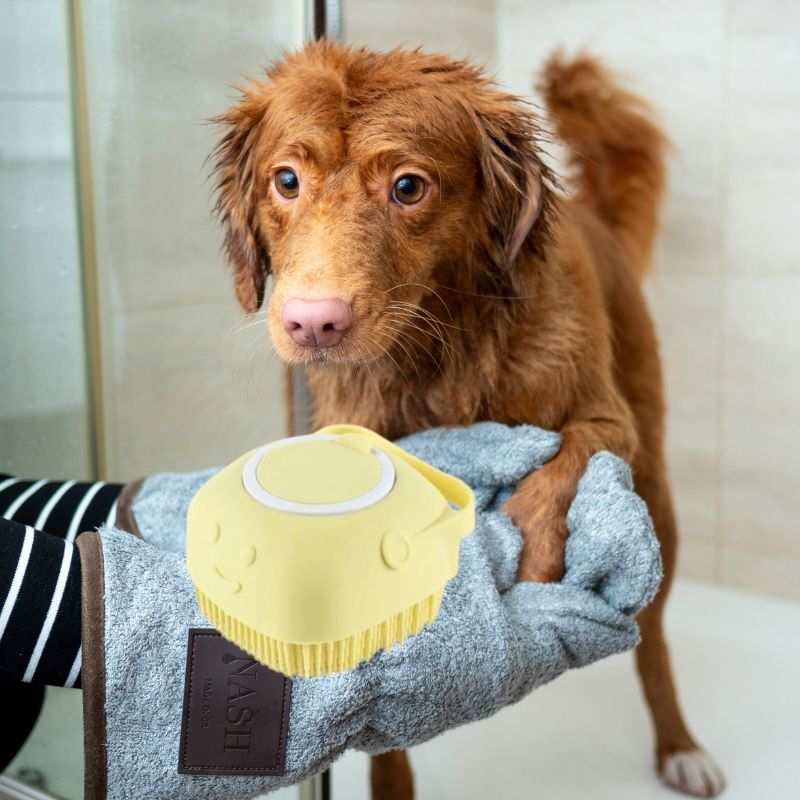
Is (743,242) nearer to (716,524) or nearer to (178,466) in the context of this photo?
(716,524)

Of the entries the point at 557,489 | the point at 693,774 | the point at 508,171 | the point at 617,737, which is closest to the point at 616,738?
the point at 617,737

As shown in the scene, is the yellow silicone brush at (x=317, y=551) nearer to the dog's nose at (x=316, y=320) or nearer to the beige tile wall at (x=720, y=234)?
the dog's nose at (x=316, y=320)

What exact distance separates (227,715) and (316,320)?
0.19 meters

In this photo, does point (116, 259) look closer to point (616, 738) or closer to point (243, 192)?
point (243, 192)

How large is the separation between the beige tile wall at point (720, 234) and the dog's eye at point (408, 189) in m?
0.88

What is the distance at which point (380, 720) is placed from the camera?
0.45m

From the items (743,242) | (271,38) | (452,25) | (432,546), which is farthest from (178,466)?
(743,242)

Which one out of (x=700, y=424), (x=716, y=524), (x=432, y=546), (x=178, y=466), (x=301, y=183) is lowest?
(x=716, y=524)

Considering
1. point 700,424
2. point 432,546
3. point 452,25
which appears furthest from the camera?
point 700,424

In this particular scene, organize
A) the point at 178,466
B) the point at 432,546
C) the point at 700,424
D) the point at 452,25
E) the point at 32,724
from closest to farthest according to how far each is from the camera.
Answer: the point at 432,546, the point at 32,724, the point at 178,466, the point at 452,25, the point at 700,424

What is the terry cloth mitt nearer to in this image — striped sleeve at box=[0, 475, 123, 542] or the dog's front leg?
the dog's front leg

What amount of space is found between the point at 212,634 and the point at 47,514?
0.26m

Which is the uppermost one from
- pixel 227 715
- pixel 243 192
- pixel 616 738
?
pixel 243 192

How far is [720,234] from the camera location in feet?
4.98
